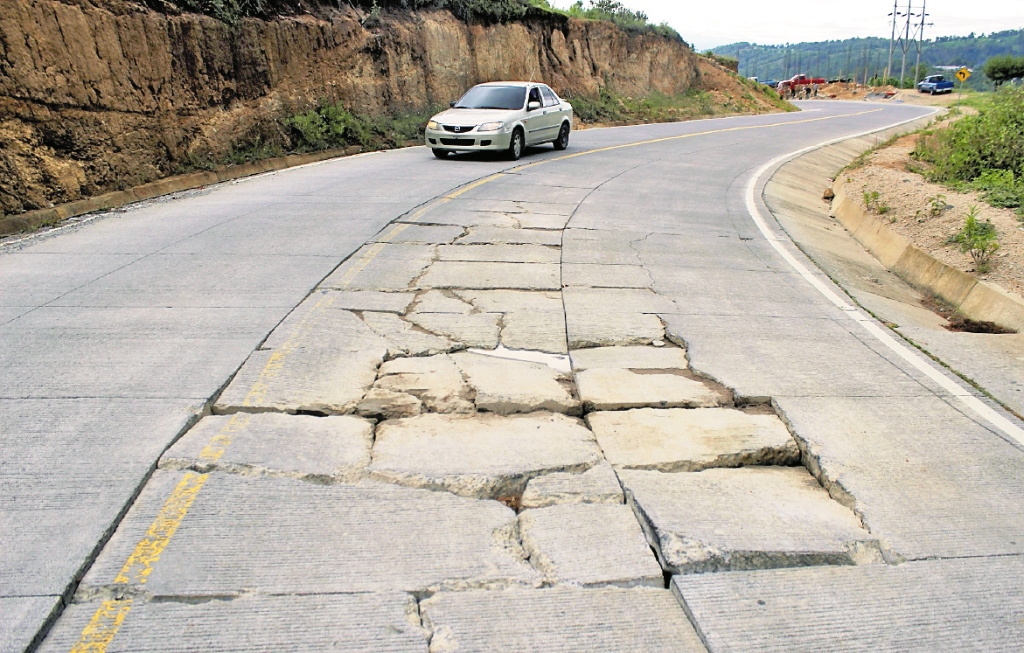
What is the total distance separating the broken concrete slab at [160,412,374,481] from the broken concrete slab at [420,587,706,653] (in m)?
1.22

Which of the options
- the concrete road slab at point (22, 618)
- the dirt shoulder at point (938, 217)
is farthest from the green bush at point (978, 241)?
the concrete road slab at point (22, 618)

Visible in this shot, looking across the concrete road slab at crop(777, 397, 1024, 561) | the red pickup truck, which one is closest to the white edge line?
the concrete road slab at crop(777, 397, 1024, 561)

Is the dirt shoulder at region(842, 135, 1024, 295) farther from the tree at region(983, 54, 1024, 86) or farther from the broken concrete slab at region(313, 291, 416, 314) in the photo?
the tree at region(983, 54, 1024, 86)

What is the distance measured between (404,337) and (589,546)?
315 cm

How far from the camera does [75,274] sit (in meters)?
8.08

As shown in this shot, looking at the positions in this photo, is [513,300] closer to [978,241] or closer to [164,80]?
[978,241]

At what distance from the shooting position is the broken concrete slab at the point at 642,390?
5309mm


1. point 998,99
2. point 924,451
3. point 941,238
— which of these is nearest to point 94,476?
point 924,451

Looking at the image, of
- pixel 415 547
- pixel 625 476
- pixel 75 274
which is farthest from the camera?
pixel 75 274

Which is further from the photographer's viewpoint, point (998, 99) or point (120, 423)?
point (998, 99)

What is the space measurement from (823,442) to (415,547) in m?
2.50

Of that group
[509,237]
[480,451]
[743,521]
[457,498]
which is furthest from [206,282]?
[743,521]

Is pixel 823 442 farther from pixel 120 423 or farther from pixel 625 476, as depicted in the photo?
pixel 120 423

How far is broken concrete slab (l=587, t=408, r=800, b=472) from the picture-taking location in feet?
14.8
